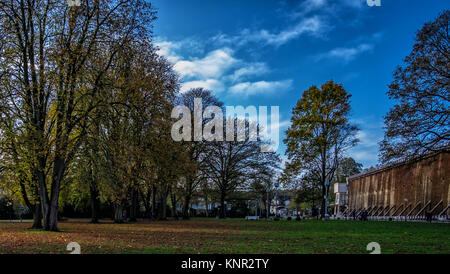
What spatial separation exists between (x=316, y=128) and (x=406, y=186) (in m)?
13.2

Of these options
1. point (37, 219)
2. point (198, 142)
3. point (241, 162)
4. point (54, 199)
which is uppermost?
point (198, 142)

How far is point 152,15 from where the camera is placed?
2194 cm

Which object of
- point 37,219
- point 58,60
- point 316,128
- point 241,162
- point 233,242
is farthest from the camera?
point 241,162

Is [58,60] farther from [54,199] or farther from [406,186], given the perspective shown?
[406,186]

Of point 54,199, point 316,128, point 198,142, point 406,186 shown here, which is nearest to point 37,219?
point 54,199

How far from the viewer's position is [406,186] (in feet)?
149

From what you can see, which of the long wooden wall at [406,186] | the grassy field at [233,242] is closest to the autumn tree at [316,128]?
the long wooden wall at [406,186]

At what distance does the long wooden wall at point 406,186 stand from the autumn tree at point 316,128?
774cm

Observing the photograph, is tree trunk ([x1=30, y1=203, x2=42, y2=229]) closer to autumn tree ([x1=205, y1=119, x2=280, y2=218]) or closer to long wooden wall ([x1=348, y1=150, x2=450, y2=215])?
long wooden wall ([x1=348, y1=150, x2=450, y2=215])

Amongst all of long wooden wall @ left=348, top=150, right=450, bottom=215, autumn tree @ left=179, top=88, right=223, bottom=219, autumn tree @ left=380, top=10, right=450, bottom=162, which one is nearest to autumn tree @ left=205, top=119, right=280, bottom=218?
autumn tree @ left=179, top=88, right=223, bottom=219

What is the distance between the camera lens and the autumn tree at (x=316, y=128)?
1631 inches

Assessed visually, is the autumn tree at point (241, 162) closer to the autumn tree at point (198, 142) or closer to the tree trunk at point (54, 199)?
the autumn tree at point (198, 142)

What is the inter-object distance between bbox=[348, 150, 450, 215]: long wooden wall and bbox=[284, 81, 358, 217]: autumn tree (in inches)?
305
